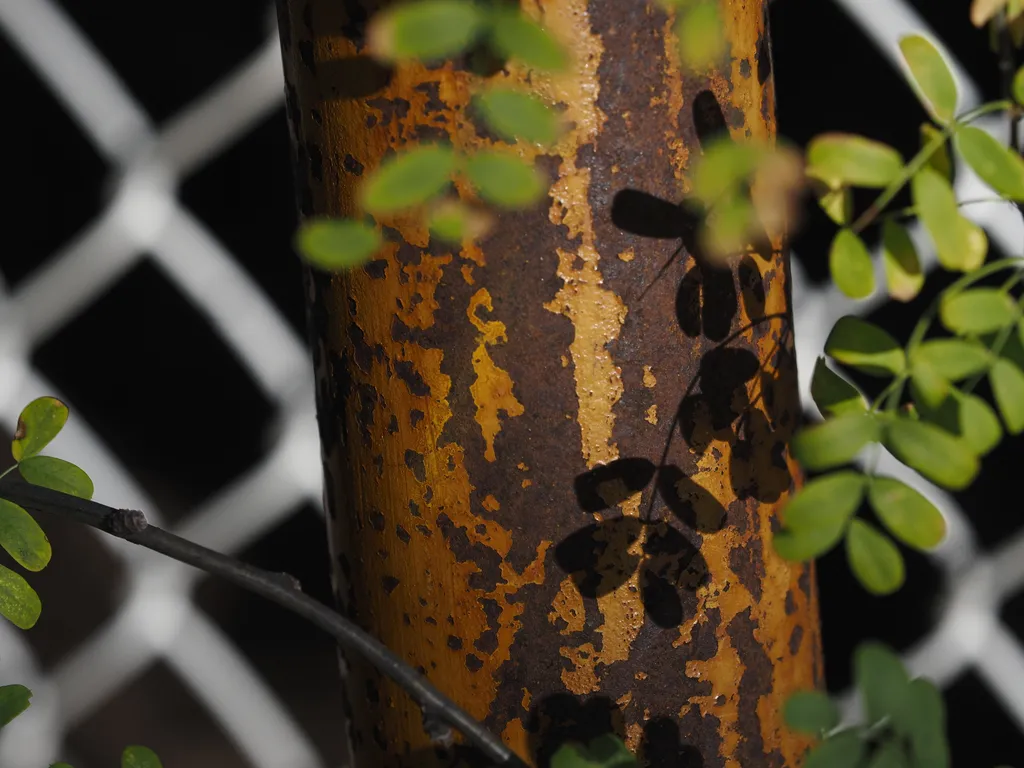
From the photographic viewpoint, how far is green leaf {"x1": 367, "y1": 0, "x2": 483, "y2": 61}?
179mm

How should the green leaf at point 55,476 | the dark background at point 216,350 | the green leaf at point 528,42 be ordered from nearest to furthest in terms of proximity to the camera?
the green leaf at point 528,42
the green leaf at point 55,476
the dark background at point 216,350

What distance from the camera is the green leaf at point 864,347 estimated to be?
0.24 metres

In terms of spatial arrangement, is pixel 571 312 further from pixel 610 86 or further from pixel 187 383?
pixel 187 383

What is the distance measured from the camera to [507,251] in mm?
237

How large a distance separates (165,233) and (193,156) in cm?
6

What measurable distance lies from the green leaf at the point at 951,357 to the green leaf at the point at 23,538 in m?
0.24

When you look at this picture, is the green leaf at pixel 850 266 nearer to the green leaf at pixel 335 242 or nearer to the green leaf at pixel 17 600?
the green leaf at pixel 335 242

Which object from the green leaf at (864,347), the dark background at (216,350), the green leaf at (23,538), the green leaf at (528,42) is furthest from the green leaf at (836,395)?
the dark background at (216,350)

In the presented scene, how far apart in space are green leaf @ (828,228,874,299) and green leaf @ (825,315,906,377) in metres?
0.02

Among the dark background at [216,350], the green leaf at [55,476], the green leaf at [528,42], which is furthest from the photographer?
the dark background at [216,350]

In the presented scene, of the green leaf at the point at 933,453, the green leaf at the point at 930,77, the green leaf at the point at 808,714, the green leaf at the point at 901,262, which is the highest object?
the green leaf at the point at 930,77

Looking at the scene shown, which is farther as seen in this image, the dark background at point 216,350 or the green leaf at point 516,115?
the dark background at point 216,350

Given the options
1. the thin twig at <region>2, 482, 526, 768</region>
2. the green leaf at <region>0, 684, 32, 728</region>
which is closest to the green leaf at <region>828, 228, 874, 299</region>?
the thin twig at <region>2, 482, 526, 768</region>

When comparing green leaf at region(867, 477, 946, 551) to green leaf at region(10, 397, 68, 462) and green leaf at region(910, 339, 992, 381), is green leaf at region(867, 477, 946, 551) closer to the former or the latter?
green leaf at region(910, 339, 992, 381)
